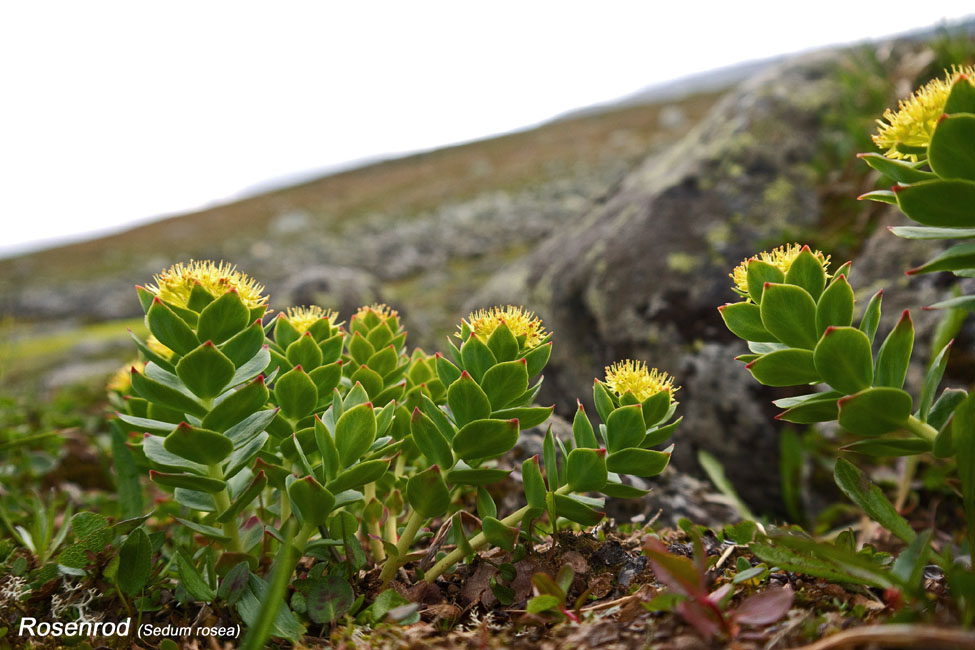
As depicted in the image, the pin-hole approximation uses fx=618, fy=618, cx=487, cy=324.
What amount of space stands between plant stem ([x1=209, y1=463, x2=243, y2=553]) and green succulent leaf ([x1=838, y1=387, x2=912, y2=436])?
1334mm

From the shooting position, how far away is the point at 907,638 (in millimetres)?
894

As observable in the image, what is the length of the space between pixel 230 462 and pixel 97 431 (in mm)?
3540

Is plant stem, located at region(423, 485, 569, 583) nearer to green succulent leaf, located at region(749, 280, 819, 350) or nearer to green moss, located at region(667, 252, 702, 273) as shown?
green succulent leaf, located at region(749, 280, 819, 350)

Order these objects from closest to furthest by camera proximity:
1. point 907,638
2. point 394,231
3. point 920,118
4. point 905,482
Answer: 1. point 907,638
2. point 920,118
3. point 905,482
4. point 394,231

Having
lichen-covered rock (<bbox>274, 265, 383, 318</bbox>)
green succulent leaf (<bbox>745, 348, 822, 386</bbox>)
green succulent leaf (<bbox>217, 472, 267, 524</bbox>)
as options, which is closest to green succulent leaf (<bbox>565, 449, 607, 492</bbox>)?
green succulent leaf (<bbox>745, 348, 822, 386</bbox>)

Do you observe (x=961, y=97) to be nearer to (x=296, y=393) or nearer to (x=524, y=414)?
(x=524, y=414)

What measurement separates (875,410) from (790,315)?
24 cm

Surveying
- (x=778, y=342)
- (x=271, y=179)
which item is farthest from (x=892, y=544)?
(x=271, y=179)

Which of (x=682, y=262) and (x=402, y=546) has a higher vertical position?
(x=682, y=262)

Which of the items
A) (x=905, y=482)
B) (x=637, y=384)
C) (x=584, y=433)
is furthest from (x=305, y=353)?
(x=905, y=482)

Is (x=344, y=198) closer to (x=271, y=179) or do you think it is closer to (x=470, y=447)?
(x=470, y=447)

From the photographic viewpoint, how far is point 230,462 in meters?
1.45

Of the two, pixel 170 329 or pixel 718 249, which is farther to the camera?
pixel 718 249

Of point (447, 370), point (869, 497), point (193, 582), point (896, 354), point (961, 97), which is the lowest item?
point (869, 497)
